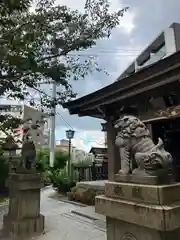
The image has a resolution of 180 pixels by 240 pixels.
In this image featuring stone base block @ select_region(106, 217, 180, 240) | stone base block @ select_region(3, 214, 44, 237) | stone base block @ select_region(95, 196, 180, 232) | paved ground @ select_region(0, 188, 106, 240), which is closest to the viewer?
stone base block @ select_region(95, 196, 180, 232)

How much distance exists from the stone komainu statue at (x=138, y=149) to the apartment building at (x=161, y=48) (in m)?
14.9

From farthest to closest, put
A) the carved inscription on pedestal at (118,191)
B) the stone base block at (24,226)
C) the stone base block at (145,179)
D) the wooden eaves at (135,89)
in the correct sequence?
the stone base block at (24,226) → the wooden eaves at (135,89) → the carved inscription on pedestal at (118,191) → the stone base block at (145,179)

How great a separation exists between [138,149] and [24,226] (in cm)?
401

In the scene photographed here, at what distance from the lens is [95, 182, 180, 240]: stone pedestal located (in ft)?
7.74

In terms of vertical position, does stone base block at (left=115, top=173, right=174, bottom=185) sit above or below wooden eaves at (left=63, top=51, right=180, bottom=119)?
below

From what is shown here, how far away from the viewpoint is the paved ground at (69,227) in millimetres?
5332

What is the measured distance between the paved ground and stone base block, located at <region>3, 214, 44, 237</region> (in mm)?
231

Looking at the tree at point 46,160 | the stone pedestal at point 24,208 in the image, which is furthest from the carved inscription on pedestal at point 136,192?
the tree at point 46,160

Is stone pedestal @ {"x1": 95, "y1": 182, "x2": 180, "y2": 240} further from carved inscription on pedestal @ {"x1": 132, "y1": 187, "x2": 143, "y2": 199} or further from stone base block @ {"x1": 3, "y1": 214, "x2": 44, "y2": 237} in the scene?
stone base block @ {"x1": 3, "y1": 214, "x2": 44, "y2": 237}

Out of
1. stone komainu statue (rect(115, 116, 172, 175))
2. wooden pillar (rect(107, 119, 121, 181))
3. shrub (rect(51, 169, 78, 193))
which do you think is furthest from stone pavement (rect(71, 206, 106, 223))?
stone komainu statue (rect(115, 116, 172, 175))

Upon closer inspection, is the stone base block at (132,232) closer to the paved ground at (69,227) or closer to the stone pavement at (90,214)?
the paved ground at (69,227)

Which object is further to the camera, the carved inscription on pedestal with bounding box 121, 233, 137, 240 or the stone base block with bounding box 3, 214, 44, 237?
the stone base block with bounding box 3, 214, 44, 237

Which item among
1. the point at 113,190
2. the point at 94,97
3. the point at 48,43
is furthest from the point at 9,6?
the point at 113,190

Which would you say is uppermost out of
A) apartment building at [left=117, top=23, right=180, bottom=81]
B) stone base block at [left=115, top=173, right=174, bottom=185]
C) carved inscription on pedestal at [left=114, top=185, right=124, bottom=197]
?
apartment building at [left=117, top=23, right=180, bottom=81]
